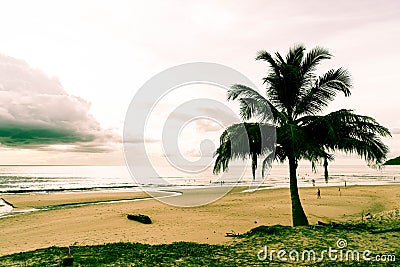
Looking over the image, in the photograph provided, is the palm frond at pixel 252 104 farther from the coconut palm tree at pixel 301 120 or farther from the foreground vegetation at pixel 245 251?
the foreground vegetation at pixel 245 251

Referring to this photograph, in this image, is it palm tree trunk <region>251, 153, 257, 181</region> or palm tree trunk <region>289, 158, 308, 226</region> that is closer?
palm tree trunk <region>251, 153, 257, 181</region>

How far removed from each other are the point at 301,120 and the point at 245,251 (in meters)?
6.62

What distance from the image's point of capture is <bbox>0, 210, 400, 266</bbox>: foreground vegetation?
8008 millimetres

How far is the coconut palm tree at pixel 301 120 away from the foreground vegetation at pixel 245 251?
9.88ft

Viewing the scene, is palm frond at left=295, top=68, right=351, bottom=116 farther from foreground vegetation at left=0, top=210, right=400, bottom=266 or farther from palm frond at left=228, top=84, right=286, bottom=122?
foreground vegetation at left=0, top=210, right=400, bottom=266

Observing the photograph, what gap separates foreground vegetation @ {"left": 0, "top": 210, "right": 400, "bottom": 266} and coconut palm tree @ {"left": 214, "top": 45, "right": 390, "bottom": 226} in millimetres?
3012

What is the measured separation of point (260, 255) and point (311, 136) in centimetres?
663

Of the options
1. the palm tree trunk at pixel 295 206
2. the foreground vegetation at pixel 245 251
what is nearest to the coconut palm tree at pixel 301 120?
the palm tree trunk at pixel 295 206

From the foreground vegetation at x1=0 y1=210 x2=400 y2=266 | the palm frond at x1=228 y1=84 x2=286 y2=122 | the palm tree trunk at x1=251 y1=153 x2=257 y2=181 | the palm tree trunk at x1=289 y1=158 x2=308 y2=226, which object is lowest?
the foreground vegetation at x1=0 y1=210 x2=400 y2=266

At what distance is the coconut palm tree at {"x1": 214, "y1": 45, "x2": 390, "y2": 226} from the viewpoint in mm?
12375

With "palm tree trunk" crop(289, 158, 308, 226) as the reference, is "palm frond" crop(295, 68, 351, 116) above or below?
above

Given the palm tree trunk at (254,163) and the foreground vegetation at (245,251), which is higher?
the palm tree trunk at (254,163)

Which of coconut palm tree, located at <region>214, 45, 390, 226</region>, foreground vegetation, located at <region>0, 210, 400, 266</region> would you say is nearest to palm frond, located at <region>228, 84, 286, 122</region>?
coconut palm tree, located at <region>214, 45, 390, 226</region>

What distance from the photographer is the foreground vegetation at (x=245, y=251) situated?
801 cm
